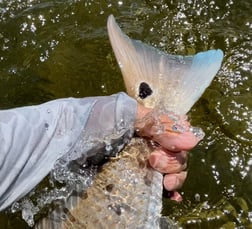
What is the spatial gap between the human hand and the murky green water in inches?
28.0

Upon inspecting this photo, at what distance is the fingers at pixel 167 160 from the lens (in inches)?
82.2

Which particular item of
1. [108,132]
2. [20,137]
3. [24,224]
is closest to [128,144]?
[108,132]

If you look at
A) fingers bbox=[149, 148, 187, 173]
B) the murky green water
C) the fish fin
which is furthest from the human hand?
the murky green water

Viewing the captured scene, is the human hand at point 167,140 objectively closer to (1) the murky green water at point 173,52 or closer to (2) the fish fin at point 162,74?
(2) the fish fin at point 162,74

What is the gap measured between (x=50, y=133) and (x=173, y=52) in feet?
4.80

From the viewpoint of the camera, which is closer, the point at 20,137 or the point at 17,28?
the point at 20,137

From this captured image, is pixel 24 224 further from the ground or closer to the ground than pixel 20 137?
closer to the ground

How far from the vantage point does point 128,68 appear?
7.75 ft

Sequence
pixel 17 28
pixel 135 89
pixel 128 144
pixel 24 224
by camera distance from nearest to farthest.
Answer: pixel 128 144
pixel 135 89
pixel 24 224
pixel 17 28

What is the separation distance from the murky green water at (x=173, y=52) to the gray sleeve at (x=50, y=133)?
0.86m

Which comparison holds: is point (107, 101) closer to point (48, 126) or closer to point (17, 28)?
point (48, 126)

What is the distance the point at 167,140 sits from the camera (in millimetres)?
2047

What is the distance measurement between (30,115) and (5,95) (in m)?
1.32

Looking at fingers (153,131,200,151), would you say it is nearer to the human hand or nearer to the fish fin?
the human hand
